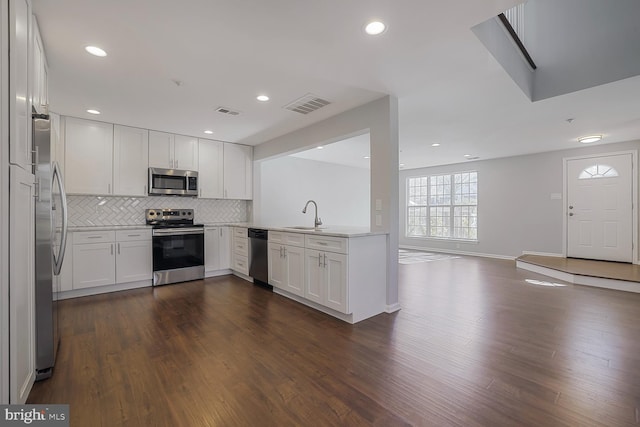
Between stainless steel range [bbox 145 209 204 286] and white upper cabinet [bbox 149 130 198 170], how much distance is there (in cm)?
77

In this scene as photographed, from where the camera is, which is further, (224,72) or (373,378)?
(224,72)

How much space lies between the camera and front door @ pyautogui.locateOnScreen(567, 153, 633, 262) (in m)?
5.38

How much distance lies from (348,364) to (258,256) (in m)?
2.52

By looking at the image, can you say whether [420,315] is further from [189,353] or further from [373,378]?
[189,353]

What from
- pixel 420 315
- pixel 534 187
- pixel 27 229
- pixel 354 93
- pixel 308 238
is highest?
pixel 354 93

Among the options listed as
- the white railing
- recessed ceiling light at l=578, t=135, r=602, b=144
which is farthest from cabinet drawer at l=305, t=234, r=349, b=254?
recessed ceiling light at l=578, t=135, r=602, b=144

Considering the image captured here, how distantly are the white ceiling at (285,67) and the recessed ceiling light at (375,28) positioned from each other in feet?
0.19

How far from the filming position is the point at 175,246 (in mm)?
4469

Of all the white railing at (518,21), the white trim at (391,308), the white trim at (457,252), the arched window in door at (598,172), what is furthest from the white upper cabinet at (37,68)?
the arched window in door at (598,172)

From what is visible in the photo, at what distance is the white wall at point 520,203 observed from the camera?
6.16 m

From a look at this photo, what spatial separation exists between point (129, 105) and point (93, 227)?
6.11ft

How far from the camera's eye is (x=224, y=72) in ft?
8.72

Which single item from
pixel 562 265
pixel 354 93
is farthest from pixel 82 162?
pixel 562 265

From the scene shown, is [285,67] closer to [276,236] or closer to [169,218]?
[276,236]
